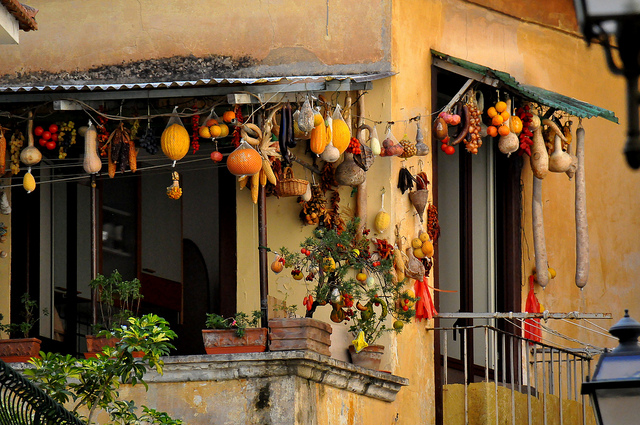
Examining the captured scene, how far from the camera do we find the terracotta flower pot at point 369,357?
10633 mm

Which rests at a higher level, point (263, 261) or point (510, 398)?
point (263, 261)

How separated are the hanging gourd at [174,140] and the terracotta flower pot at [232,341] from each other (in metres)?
1.57

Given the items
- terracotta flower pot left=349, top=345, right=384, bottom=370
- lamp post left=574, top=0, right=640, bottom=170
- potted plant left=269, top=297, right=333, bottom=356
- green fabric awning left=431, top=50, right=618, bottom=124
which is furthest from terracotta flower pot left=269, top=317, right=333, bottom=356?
lamp post left=574, top=0, right=640, bottom=170

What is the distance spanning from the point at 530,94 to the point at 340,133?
208 cm

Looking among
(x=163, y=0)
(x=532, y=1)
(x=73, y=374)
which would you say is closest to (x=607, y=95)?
(x=532, y=1)

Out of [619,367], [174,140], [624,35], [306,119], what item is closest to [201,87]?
[174,140]

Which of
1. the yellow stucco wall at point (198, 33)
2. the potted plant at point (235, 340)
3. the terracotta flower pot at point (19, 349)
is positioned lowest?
the terracotta flower pot at point (19, 349)

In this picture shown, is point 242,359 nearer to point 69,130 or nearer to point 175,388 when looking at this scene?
point 175,388

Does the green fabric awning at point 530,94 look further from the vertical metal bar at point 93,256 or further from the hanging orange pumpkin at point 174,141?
the vertical metal bar at point 93,256

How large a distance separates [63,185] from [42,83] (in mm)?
1291

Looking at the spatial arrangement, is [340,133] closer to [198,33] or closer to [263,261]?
[263,261]

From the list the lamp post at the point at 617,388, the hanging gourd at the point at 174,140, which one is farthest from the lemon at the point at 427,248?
the lamp post at the point at 617,388

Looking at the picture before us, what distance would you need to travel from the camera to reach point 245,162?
9.96 m

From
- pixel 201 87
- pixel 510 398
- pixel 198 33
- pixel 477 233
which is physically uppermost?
pixel 198 33
